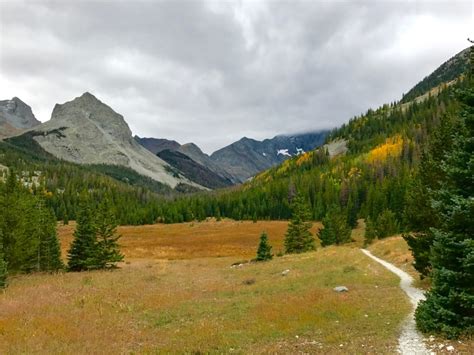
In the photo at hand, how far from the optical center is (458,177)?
14.3m

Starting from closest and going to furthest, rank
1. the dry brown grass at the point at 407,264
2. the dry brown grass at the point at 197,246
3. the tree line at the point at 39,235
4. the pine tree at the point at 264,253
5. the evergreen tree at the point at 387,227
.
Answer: the dry brown grass at the point at 407,264, the tree line at the point at 39,235, the pine tree at the point at 264,253, the evergreen tree at the point at 387,227, the dry brown grass at the point at 197,246

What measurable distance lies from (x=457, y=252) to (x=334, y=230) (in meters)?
53.8

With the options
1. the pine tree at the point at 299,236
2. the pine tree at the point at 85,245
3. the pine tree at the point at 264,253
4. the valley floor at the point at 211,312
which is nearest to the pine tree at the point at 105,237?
the pine tree at the point at 85,245

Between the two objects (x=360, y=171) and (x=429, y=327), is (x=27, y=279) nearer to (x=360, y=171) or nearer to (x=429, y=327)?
(x=429, y=327)

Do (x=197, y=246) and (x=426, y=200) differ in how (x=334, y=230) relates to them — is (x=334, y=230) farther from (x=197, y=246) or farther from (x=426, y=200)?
(x=426, y=200)

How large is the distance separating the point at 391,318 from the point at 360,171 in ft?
556

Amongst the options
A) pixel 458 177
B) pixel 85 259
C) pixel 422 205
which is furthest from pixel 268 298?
pixel 85 259

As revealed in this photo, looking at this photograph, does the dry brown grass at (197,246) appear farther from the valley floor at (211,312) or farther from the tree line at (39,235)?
the valley floor at (211,312)

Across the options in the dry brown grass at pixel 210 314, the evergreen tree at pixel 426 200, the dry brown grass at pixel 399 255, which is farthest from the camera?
the dry brown grass at pixel 399 255

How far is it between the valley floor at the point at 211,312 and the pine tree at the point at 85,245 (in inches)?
219

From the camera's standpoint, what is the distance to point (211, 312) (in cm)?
2223

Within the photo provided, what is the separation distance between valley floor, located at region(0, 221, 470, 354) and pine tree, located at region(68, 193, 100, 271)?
5565 mm

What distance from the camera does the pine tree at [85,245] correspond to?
4450cm

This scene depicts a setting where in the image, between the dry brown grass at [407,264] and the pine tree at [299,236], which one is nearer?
the dry brown grass at [407,264]
